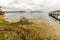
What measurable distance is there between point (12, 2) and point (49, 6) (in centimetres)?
111

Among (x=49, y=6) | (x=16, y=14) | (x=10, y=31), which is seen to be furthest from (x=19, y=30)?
Answer: (x=49, y=6)

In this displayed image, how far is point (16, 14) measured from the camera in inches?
184

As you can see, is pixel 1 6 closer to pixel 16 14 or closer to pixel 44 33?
pixel 16 14

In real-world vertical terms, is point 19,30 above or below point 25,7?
below

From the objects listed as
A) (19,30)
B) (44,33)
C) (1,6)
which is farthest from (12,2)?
(44,33)

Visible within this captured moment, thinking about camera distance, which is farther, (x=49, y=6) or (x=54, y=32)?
(x=49, y=6)

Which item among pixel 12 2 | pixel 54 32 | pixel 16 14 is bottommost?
pixel 54 32

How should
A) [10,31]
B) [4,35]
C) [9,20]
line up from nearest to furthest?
[4,35], [10,31], [9,20]

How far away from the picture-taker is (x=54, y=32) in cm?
389

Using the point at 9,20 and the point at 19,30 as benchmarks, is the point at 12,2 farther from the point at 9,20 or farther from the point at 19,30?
the point at 19,30

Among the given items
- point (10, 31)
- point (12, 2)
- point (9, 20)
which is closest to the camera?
point (10, 31)

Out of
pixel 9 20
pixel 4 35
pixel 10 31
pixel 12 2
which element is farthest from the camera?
pixel 12 2

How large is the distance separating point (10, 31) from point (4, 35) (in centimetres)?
26

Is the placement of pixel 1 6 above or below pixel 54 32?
→ above
